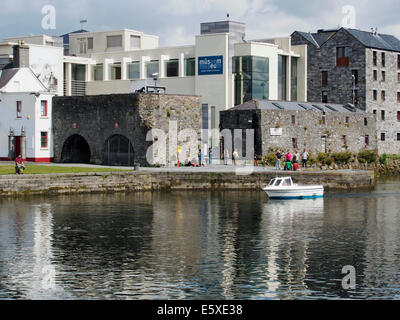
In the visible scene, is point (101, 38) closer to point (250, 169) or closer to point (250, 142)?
point (250, 142)

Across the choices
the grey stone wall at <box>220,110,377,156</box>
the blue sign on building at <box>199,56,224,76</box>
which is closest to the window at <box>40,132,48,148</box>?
the grey stone wall at <box>220,110,377,156</box>

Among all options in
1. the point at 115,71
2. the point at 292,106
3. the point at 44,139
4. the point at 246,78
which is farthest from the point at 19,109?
the point at 292,106

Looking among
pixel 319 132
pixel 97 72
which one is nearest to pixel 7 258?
pixel 319 132

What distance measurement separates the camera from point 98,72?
3342 inches

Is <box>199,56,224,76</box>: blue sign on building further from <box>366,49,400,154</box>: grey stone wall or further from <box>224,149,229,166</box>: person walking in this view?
<box>366,49,400,154</box>: grey stone wall

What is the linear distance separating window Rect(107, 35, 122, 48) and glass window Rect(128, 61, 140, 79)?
5.93 m

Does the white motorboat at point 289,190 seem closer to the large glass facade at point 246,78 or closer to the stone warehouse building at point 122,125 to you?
the stone warehouse building at point 122,125

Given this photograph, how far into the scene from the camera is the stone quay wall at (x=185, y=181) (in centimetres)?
5028

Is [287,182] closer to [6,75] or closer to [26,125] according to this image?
[26,125]

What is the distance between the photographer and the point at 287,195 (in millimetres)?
48375

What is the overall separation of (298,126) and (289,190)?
68.3 ft

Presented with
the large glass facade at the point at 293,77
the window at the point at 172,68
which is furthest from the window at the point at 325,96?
the window at the point at 172,68

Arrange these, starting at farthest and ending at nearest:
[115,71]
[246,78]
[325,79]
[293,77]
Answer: [325,79], [115,71], [293,77], [246,78]

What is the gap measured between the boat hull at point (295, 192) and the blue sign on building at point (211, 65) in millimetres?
26631
